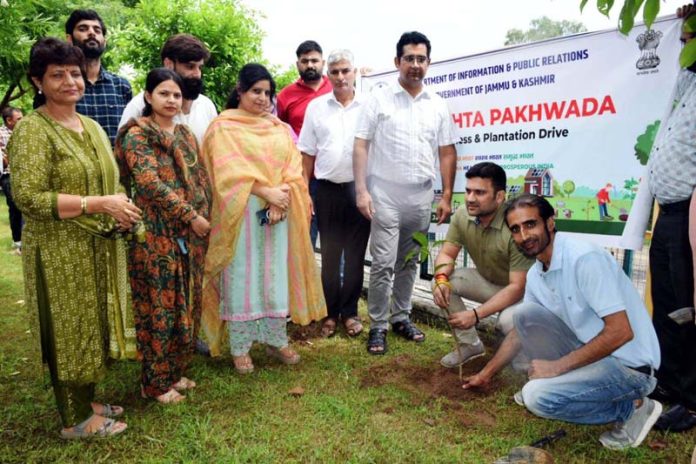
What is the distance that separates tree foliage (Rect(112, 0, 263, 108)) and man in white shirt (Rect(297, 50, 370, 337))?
498cm

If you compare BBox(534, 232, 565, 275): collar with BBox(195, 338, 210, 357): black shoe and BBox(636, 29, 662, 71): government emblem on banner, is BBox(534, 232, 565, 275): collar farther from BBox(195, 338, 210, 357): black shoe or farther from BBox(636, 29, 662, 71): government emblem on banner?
BBox(195, 338, 210, 357): black shoe

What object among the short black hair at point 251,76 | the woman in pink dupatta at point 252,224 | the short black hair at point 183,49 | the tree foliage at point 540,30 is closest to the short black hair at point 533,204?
the woman in pink dupatta at point 252,224

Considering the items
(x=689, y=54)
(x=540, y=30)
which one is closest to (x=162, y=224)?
(x=689, y=54)

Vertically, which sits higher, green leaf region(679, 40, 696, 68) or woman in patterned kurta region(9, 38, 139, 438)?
green leaf region(679, 40, 696, 68)

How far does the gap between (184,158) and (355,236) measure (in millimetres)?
1633

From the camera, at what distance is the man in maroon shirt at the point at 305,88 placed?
15.0 ft

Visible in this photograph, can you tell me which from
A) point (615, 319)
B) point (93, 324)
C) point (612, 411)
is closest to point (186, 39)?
point (93, 324)

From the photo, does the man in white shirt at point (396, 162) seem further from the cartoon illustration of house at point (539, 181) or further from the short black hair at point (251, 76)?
the short black hair at point (251, 76)

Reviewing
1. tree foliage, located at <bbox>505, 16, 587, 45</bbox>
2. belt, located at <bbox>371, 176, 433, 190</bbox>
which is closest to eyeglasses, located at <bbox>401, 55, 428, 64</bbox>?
belt, located at <bbox>371, 176, 433, 190</bbox>

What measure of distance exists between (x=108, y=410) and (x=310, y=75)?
300cm

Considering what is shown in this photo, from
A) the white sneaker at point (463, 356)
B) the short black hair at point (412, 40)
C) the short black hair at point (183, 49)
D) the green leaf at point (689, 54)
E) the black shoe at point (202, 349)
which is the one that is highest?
the short black hair at point (412, 40)

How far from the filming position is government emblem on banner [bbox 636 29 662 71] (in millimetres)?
3379

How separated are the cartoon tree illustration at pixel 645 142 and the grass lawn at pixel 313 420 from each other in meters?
1.63

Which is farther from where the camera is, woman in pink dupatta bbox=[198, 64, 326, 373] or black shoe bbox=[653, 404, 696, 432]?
woman in pink dupatta bbox=[198, 64, 326, 373]
